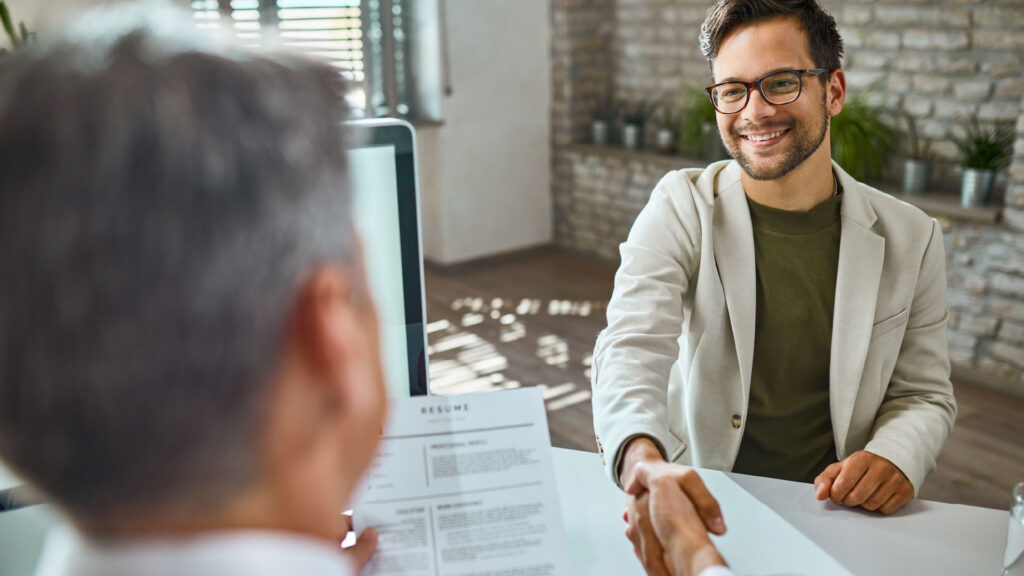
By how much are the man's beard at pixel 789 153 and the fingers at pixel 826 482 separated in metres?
0.50

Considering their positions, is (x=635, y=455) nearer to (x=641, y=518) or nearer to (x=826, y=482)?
(x=641, y=518)

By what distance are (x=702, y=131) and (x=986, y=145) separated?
1379 mm

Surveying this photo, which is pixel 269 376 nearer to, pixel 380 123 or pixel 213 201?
pixel 213 201

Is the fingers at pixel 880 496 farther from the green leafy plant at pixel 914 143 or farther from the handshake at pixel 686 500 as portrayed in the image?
the green leafy plant at pixel 914 143

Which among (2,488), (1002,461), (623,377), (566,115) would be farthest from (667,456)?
(566,115)

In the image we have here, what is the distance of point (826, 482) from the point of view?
1048 mm

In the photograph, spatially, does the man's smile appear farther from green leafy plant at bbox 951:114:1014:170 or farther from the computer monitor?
green leafy plant at bbox 951:114:1014:170

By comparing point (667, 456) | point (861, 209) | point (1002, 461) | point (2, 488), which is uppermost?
point (861, 209)

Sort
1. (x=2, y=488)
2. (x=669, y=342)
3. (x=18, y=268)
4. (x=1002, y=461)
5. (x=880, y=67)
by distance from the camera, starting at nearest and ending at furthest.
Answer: (x=18, y=268), (x=2, y=488), (x=669, y=342), (x=1002, y=461), (x=880, y=67)

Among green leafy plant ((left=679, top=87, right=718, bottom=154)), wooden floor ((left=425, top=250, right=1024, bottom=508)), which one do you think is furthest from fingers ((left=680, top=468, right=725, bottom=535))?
green leafy plant ((left=679, top=87, right=718, bottom=154))

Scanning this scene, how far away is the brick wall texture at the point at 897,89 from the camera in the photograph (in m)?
3.12

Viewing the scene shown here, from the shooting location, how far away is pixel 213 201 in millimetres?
316

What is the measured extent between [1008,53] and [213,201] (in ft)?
12.0

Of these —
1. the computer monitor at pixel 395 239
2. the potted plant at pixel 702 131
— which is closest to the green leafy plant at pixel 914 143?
the potted plant at pixel 702 131
